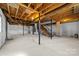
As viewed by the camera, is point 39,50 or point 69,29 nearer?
point 39,50

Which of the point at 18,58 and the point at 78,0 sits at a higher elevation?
the point at 78,0

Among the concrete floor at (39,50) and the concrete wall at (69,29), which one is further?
the concrete wall at (69,29)

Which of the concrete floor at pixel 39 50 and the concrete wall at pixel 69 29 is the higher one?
the concrete wall at pixel 69 29

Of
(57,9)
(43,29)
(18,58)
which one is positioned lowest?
(18,58)

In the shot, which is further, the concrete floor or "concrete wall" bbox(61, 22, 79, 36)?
"concrete wall" bbox(61, 22, 79, 36)

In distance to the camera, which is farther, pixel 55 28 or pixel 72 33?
pixel 55 28

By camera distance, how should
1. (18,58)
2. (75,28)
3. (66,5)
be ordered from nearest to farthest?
(18,58) → (66,5) → (75,28)

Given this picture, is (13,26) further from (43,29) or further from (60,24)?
(60,24)

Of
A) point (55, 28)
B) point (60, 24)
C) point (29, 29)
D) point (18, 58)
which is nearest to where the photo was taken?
point (18, 58)

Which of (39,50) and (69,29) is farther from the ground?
(69,29)

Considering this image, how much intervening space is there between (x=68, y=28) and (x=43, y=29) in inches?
113

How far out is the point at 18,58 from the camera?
12.1 ft

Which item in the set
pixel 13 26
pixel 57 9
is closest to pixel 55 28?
pixel 13 26

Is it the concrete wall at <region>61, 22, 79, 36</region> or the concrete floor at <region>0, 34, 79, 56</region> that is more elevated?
the concrete wall at <region>61, 22, 79, 36</region>
